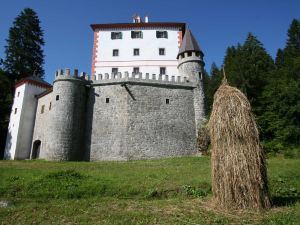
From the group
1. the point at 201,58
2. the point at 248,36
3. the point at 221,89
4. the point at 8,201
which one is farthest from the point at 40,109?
the point at 248,36

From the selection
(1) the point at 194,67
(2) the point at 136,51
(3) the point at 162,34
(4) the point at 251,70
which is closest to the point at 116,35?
(2) the point at 136,51

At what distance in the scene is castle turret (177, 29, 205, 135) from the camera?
28141 mm

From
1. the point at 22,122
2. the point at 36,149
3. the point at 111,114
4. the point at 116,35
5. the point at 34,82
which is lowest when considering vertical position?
the point at 36,149

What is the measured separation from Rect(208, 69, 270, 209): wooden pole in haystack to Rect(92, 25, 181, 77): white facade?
22227 millimetres

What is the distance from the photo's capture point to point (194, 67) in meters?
29.1

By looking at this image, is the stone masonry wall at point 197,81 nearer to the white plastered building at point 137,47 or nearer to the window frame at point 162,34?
the white plastered building at point 137,47

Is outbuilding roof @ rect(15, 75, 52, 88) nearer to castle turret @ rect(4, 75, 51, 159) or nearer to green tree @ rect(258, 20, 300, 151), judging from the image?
castle turret @ rect(4, 75, 51, 159)

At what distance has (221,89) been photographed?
34.9 ft

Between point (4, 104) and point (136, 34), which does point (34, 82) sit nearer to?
point (4, 104)

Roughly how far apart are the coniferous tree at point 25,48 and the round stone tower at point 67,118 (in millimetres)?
11946

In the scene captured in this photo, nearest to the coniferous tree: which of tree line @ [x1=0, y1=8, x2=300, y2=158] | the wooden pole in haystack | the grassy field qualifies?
tree line @ [x1=0, y1=8, x2=300, y2=158]

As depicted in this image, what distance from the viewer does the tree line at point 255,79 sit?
27766mm

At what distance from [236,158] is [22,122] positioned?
84.2ft

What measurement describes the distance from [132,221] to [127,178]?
6042 millimetres
